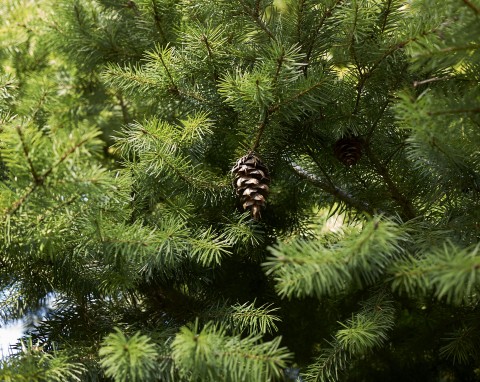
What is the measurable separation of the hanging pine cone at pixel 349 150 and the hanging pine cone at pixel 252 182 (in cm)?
9

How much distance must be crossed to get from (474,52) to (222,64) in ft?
0.94

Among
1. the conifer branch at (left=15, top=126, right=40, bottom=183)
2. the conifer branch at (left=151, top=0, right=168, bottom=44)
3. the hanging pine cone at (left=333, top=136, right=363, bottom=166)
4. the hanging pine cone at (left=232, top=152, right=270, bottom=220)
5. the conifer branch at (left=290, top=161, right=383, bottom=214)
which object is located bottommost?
the conifer branch at (left=290, top=161, right=383, bottom=214)

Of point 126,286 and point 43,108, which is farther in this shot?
point 43,108

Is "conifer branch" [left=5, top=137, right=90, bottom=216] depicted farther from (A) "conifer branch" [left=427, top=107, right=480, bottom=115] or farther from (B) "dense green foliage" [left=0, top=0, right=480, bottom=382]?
(A) "conifer branch" [left=427, top=107, right=480, bottom=115]

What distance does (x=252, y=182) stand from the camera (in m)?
0.62

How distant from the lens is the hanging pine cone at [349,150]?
66 centimetres

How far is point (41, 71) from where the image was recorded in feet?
3.38

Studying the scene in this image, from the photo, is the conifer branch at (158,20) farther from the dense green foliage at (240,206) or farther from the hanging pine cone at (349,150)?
the hanging pine cone at (349,150)

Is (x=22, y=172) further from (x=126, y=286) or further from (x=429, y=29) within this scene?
(x=429, y=29)

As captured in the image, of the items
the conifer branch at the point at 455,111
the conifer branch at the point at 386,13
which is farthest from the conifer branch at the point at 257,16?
the conifer branch at the point at 455,111

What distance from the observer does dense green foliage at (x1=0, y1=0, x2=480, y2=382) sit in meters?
0.49

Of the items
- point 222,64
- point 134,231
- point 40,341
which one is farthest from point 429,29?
point 40,341

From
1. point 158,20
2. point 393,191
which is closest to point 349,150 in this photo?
point 393,191

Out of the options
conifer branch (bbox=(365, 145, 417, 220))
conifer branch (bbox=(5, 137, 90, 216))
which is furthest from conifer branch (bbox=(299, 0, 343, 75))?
conifer branch (bbox=(5, 137, 90, 216))
